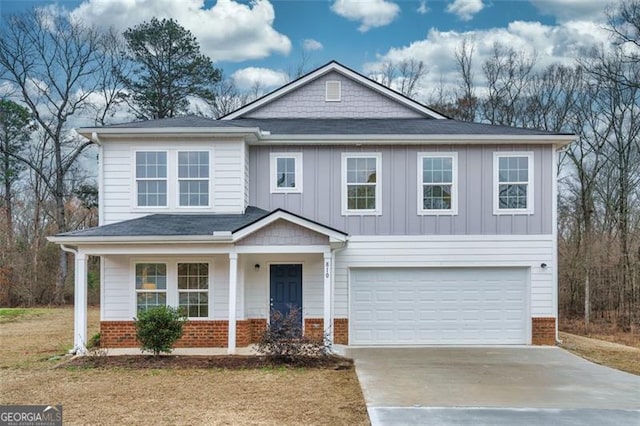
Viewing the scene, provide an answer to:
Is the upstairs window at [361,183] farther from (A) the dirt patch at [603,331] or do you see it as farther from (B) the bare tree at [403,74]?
(B) the bare tree at [403,74]

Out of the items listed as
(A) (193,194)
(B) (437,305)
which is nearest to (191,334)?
(A) (193,194)

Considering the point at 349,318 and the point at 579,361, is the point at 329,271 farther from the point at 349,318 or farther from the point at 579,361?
the point at 579,361

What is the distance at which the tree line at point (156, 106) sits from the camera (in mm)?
25047

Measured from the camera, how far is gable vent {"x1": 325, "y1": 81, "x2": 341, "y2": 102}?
17.4m

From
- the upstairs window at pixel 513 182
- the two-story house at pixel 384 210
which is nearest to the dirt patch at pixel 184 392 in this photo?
the two-story house at pixel 384 210

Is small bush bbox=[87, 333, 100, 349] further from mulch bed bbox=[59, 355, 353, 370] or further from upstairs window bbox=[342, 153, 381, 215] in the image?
upstairs window bbox=[342, 153, 381, 215]

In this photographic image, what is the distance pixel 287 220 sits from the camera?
12.7 meters

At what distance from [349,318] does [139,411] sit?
7.17m

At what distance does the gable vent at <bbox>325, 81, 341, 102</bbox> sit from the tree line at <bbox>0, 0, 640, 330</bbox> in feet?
38.0

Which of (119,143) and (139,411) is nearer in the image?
(139,411)

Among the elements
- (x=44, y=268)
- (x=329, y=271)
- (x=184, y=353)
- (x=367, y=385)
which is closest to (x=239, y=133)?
(x=329, y=271)

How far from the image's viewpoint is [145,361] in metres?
12.0

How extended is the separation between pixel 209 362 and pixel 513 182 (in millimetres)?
8166

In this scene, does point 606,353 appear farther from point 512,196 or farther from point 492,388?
point 492,388
